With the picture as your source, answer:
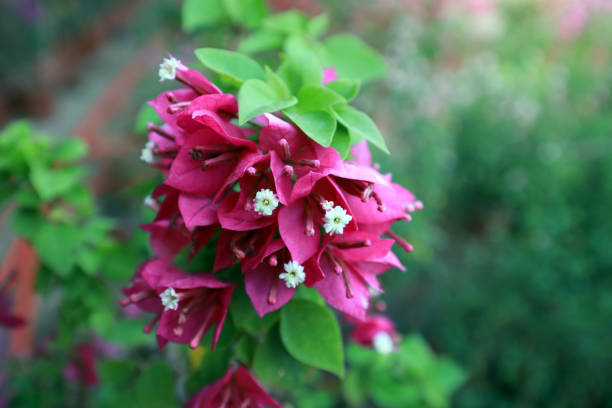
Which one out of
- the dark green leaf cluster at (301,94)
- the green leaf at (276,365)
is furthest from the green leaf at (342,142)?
the green leaf at (276,365)

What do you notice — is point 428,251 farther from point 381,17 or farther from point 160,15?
point 160,15

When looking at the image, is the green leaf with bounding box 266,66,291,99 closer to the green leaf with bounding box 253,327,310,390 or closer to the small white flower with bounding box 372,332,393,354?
the green leaf with bounding box 253,327,310,390

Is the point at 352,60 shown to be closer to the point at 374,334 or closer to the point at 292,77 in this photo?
the point at 292,77

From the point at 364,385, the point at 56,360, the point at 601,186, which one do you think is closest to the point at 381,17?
the point at 601,186

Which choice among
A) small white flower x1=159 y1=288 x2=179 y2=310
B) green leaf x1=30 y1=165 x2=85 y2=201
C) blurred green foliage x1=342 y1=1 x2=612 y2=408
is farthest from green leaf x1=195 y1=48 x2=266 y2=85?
blurred green foliage x1=342 y1=1 x2=612 y2=408

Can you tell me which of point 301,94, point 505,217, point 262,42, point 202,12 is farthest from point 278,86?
point 505,217

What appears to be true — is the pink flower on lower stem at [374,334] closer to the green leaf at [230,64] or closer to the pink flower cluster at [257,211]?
the pink flower cluster at [257,211]
